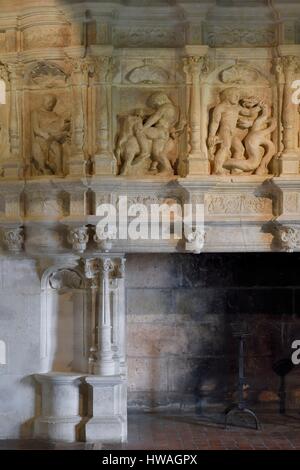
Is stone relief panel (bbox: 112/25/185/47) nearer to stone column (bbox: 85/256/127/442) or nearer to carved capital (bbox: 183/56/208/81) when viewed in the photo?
carved capital (bbox: 183/56/208/81)

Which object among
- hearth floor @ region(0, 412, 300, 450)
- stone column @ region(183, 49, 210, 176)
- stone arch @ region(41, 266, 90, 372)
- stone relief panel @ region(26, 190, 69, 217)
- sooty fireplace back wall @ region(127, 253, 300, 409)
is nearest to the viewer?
hearth floor @ region(0, 412, 300, 450)

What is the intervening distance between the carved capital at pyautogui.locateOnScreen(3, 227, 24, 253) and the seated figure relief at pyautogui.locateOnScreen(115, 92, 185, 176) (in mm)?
1223

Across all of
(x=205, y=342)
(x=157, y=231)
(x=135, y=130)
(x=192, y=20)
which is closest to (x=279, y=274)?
(x=205, y=342)

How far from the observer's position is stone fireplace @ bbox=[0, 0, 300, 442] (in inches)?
289

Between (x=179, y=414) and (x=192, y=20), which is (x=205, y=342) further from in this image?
(x=192, y=20)

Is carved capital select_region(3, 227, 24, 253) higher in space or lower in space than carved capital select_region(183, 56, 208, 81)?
lower

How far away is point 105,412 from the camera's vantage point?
7.38 metres

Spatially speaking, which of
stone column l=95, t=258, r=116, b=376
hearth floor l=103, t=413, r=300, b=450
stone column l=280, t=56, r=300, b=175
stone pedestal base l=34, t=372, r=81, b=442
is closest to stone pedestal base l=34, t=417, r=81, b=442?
stone pedestal base l=34, t=372, r=81, b=442

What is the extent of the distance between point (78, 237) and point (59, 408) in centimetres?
177

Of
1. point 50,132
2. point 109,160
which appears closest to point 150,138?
point 109,160

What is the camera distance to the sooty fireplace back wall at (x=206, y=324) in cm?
841

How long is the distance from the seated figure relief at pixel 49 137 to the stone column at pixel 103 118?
36cm

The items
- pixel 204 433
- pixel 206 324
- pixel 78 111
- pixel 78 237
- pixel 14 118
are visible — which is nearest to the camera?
pixel 78 237

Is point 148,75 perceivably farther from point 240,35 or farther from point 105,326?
point 105,326
